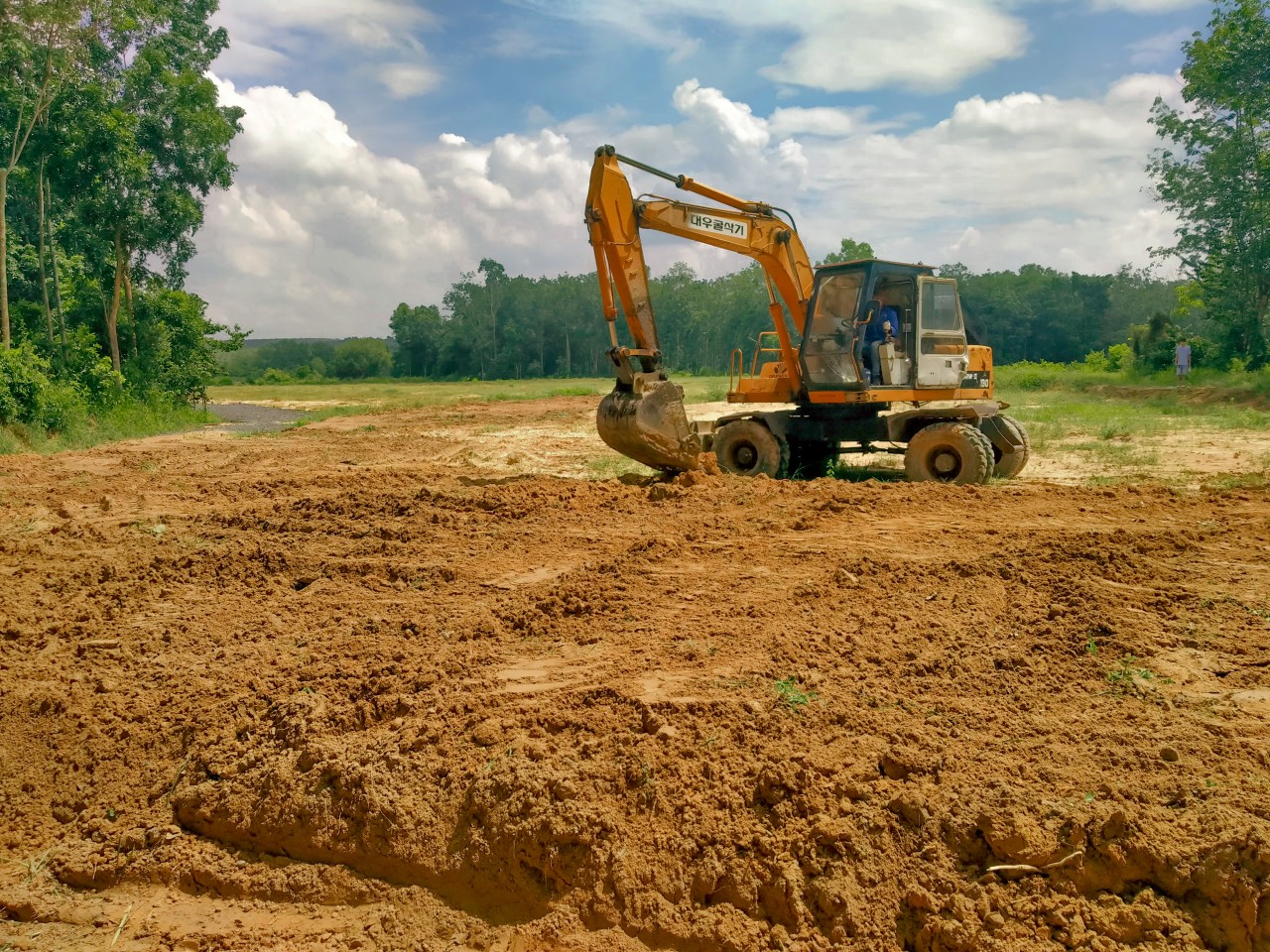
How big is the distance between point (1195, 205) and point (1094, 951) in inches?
1285

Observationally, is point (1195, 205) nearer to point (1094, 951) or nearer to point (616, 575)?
point (616, 575)

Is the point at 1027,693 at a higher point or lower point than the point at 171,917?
higher

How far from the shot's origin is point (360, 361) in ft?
337

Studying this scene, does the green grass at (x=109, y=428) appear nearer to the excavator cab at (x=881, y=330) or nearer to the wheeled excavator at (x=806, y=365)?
the wheeled excavator at (x=806, y=365)

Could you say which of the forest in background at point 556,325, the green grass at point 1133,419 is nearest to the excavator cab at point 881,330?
the green grass at point 1133,419

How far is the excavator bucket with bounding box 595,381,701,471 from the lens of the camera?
10062 millimetres

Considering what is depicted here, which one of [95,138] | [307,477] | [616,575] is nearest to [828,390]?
[616,575]

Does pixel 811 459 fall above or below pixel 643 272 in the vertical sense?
below

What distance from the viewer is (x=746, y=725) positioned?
4.05m

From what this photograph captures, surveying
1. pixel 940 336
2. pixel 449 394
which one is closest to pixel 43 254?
pixel 940 336

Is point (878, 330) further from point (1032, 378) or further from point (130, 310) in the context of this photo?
point (1032, 378)

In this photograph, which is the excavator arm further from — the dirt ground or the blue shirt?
the dirt ground

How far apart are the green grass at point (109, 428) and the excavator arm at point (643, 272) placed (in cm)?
1283

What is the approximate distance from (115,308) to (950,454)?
948 inches
